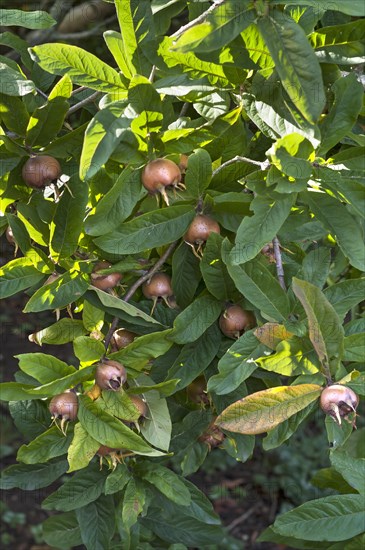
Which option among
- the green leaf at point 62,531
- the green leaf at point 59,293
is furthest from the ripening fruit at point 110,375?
the green leaf at point 62,531

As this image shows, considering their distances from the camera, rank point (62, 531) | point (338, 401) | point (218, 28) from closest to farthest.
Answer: point (218, 28), point (338, 401), point (62, 531)

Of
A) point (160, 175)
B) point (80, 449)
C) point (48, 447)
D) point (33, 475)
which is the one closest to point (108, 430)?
point (80, 449)

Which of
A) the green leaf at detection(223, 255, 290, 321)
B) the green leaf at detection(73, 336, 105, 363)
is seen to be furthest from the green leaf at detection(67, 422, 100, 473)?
the green leaf at detection(223, 255, 290, 321)

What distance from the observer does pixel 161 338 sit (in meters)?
1.21

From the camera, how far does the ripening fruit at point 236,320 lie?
49.8 inches

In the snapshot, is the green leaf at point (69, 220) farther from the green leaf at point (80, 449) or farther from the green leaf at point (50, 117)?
the green leaf at point (80, 449)

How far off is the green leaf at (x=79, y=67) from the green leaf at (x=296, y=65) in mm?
251

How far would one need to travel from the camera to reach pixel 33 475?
159 centimetres

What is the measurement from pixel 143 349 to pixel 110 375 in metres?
0.07

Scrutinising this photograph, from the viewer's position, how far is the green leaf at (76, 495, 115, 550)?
59.9 inches

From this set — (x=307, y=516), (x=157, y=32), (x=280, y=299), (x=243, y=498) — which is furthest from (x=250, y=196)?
(x=243, y=498)

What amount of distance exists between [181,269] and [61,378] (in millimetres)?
273

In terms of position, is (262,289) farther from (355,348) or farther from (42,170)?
(42,170)

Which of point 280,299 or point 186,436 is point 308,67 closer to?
point 280,299
